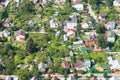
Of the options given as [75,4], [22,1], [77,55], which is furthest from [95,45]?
[22,1]

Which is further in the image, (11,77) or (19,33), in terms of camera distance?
(19,33)

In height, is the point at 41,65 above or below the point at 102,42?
below

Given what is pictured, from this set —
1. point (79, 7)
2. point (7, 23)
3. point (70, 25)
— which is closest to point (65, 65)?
point (70, 25)

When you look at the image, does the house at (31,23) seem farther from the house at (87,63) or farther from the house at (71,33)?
the house at (87,63)

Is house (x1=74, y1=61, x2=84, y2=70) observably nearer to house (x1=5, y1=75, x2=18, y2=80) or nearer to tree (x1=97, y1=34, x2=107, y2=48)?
tree (x1=97, y1=34, x2=107, y2=48)

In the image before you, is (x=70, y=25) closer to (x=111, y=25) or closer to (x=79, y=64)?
(x=111, y=25)

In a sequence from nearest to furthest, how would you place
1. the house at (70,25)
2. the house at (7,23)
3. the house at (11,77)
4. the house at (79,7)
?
1. the house at (11,77)
2. the house at (70,25)
3. the house at (7,23)
4. the house at (79,7)

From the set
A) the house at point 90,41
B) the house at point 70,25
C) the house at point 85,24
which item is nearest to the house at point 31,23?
the house at point 70,25

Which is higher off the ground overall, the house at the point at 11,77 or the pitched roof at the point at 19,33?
the pitched roof at the point at 19,33

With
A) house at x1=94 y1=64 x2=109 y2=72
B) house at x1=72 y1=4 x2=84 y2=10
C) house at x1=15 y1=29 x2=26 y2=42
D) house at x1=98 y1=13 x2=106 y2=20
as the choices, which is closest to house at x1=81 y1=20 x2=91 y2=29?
house at x1=98 y1=13 x2=106 y2=20

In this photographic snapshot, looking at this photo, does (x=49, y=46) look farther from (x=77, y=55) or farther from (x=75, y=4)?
(x=75, y=4)

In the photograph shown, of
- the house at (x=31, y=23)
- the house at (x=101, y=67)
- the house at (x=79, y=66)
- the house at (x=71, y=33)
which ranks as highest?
the house at (x=31, y=23)
